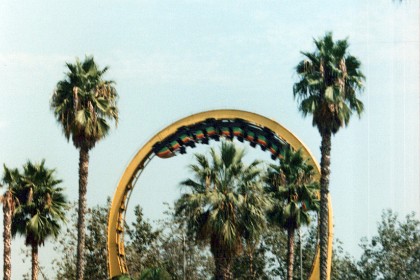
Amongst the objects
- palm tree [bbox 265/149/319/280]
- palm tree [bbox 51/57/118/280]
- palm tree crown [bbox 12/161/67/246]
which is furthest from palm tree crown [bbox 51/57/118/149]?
palm tree [bbox 265/149/319/280]

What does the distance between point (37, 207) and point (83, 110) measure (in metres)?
4.72

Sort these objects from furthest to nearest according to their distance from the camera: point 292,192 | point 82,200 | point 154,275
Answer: point 292,192
point 82,200
point 154,275

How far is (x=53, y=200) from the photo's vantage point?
1507 inches

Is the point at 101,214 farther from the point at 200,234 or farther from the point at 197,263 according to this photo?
the point at 200,234

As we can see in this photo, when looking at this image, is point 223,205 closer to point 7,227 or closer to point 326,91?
point 326,91

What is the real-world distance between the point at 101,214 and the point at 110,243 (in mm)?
15097

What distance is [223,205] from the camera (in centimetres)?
3144

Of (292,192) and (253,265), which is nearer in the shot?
(292,192)

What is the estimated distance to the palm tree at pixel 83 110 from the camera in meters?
36.0

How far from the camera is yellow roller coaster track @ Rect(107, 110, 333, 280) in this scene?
40188 millimetres

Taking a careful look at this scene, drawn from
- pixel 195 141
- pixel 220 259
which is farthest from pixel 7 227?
pixel 195 141

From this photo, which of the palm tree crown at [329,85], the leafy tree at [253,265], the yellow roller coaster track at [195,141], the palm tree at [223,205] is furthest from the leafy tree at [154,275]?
the leafy tree at [253,265]

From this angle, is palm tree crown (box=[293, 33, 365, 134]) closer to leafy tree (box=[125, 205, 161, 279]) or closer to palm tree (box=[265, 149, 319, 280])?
palm tree (box=[265, 149, 319, 280])

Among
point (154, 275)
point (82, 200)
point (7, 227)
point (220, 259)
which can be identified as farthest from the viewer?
point (82, 200)
